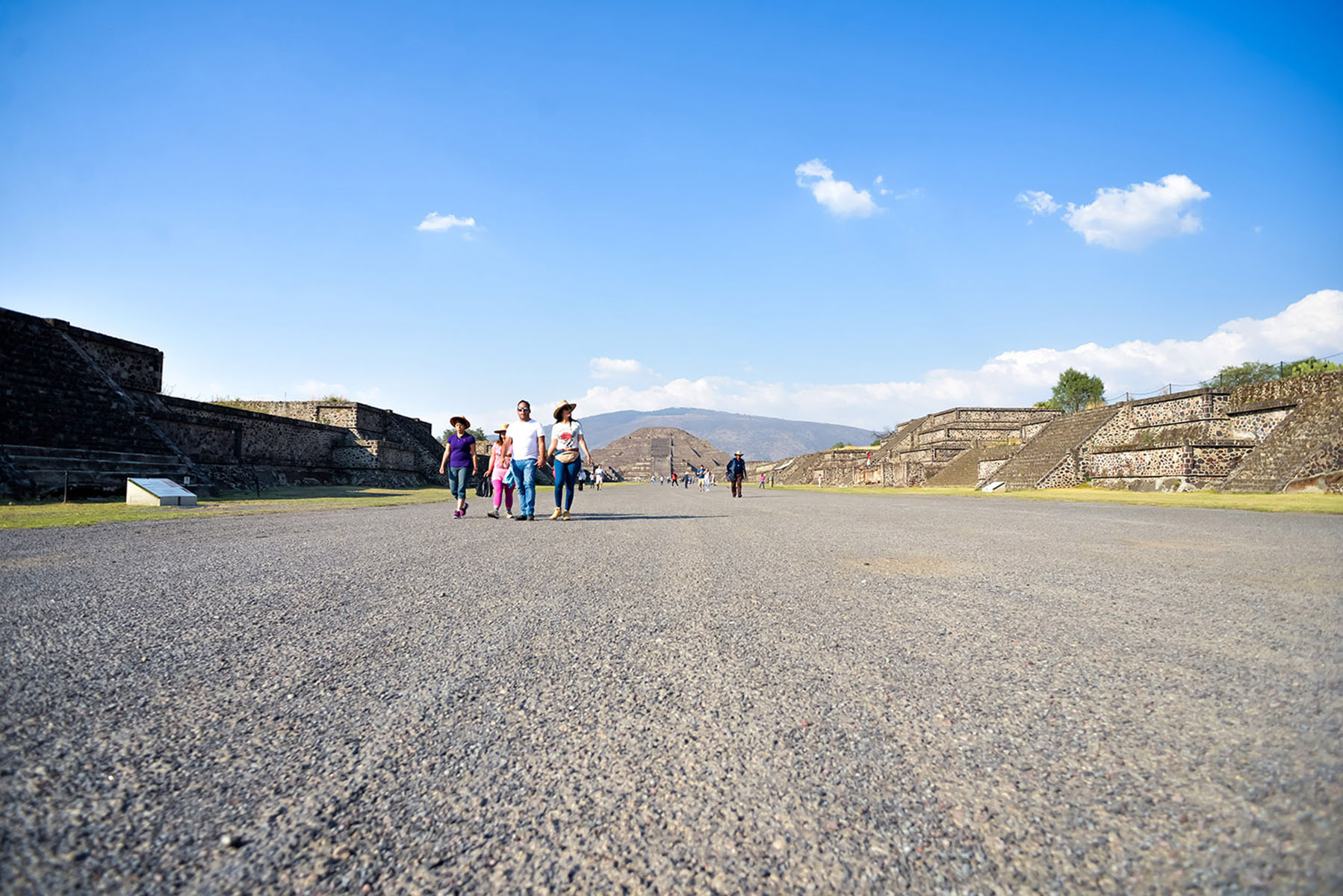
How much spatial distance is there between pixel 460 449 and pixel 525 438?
154cm

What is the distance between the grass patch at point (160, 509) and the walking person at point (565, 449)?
14.1 ft

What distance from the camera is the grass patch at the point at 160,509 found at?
7645 millimetres

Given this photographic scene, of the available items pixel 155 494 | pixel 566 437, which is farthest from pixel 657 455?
pixel 566 437

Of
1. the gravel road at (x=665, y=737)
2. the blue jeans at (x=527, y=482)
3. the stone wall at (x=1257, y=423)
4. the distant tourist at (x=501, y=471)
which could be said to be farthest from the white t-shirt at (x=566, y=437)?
the stone wall at (x=1257, y=423)

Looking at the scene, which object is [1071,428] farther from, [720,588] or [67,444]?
[67,444]

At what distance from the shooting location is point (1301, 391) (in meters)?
21.8

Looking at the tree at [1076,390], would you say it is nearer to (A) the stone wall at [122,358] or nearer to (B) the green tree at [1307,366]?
(B) the green tree at [1307,366]

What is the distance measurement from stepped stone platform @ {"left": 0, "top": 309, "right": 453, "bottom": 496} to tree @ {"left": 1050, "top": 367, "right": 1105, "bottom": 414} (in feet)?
243

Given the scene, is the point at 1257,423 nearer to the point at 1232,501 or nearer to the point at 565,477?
the point at 1232,501

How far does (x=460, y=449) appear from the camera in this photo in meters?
10.6

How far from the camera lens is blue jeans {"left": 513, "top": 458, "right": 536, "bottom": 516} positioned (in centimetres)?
966

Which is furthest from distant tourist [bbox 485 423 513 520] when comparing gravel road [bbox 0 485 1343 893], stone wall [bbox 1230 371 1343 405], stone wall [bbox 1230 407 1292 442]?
stone wall [bbox 1230 407 1292 442]

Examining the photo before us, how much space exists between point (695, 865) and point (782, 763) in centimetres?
50

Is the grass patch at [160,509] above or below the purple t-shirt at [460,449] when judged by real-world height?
below
